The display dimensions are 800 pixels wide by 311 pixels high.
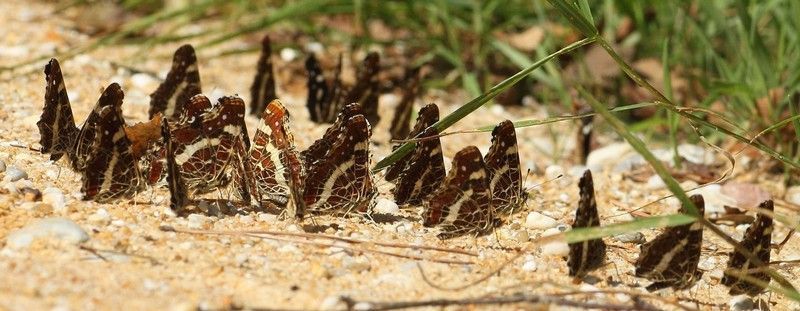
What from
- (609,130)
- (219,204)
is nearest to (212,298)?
(219,204)

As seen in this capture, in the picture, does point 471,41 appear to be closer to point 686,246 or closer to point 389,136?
point 389,136

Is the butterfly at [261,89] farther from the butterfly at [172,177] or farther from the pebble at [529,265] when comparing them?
the pebble at [529,265]

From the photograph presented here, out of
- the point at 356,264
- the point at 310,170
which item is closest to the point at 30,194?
the point at 310,170

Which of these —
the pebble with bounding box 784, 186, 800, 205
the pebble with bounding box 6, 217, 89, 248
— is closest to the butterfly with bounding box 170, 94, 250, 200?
the pebble with bounding box 6, 217, 89, 248

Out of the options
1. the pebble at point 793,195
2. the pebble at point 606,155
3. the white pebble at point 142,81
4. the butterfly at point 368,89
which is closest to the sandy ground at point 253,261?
the pebble at point 793,195

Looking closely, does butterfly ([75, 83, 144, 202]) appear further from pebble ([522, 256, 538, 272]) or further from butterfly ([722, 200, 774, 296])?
butterfly ([722, 200, 774, 296])

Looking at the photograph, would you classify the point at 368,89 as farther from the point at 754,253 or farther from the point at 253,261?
the point at 754,253
